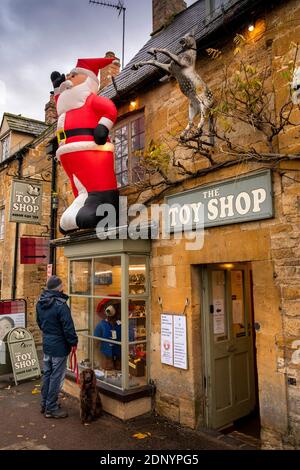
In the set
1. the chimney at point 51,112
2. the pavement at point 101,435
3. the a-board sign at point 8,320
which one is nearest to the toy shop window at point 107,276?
the pavement at point 101,435

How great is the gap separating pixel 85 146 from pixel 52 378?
3.80 metres

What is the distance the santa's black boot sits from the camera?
238 inches

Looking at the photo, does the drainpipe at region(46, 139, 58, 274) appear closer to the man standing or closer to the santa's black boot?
the santa's black boot

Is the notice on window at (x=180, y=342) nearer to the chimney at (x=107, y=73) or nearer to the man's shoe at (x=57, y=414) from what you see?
the man's shoe at (x=57, y=414)

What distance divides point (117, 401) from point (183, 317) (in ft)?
5.42

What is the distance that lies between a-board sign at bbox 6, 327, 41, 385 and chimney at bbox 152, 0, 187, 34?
7.82m

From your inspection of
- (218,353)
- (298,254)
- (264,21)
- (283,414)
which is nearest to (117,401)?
(218,353)

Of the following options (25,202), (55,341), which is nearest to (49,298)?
(55,341)

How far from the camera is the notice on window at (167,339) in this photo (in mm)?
5379

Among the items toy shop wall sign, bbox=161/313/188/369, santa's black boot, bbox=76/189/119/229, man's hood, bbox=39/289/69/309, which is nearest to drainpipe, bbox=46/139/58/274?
santa's black boot, bbox=76/189/119/229

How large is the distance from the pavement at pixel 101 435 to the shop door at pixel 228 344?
0.60 metres

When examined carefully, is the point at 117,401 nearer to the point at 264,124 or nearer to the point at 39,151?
the point at 264,124

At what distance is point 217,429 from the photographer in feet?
17.0

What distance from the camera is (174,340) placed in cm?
533
